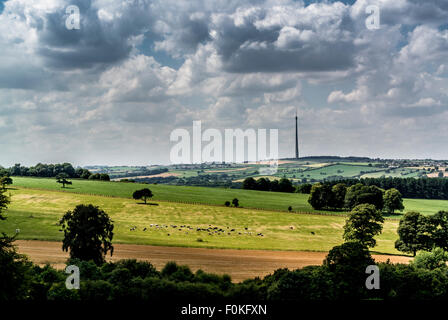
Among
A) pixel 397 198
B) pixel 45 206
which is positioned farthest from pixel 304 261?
pixel 397 198

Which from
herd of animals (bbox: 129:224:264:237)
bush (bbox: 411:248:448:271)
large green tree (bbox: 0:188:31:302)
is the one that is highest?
large green tree (bbox: 0:188:31:302)

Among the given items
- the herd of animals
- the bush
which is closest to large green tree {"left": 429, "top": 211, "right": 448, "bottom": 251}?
the bush

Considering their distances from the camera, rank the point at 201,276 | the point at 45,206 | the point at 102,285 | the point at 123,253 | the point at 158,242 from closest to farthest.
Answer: the point at 102,285 → the point at 201,276 → the point at 123,253 → the point at 158,242 → the point at 45,206

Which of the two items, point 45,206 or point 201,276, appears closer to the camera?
point 201,276

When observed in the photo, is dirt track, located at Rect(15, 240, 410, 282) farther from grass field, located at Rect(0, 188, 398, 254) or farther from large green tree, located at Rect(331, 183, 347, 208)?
large green tree, located at Rect(331, 183, 347, 208)
